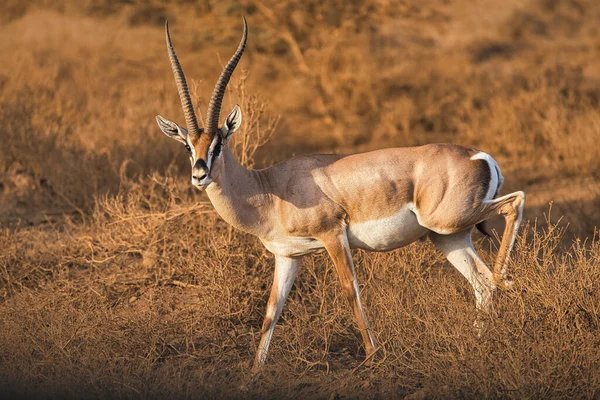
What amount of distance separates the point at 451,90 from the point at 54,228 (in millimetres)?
9591

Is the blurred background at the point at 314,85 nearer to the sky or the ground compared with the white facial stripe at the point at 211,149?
nearer to the ground

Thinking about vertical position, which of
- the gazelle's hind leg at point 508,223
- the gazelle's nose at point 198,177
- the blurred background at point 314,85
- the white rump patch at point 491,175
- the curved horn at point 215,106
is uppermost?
the curved horn at point 215,106

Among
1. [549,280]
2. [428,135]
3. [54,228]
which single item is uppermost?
[549,280]

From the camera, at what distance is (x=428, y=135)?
1647 centimetres

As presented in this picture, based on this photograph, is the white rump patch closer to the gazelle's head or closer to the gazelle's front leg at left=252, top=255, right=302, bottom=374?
the gazelle's front leg at left=252, top=255, right=302, bottom=374

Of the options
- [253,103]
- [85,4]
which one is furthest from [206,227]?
[85,4]

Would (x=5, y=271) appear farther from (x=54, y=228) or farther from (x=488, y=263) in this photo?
(x=488, y=263)

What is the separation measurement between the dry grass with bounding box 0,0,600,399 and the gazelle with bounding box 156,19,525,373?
1.28 feet

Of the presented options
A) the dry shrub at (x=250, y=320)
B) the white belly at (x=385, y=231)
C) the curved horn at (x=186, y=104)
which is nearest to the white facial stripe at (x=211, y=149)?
the curved horn at (x=186, y=104)

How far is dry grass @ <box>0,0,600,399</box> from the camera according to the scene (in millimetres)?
6301

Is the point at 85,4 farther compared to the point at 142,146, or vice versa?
the point at 85,4

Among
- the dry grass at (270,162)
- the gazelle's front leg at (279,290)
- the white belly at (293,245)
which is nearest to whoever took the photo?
the dry grass at (270,162)

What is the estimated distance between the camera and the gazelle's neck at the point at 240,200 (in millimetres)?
6980

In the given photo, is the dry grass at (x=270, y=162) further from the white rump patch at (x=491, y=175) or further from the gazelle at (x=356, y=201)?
the white rump patch at (x=491, y=175)
